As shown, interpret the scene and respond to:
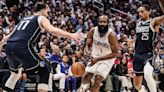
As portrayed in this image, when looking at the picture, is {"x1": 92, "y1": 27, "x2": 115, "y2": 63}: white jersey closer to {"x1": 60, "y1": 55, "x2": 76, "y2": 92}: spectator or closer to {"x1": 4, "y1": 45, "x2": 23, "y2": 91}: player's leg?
{"x1": 4, "y1": 45, "x2": 23, "y2": 91}: player's leg

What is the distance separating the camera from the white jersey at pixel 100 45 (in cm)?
912

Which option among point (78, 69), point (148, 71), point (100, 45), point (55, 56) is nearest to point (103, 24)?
point (100, 45)

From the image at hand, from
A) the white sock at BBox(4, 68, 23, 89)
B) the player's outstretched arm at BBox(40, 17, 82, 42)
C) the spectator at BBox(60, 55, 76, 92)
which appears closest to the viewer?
the player's outstretched arm at BBox(40, 17, 82, 42)

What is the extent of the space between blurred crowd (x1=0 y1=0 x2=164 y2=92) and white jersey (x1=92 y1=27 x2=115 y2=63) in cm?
117

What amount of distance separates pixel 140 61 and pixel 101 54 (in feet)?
2.59

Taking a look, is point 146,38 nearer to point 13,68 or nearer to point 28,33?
point 28,33

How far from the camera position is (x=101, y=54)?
919 cm

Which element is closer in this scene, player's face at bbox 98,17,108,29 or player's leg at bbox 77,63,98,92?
player's leg at bbox 77,63,98,92

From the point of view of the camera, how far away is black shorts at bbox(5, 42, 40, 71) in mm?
7422

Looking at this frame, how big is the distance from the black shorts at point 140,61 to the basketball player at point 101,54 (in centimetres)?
44

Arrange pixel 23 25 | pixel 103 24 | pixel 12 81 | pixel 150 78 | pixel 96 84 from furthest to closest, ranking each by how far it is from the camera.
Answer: pixel 103 24, pixel 96 84, pixel 150 78, pixel 12 81, pixel 23 25

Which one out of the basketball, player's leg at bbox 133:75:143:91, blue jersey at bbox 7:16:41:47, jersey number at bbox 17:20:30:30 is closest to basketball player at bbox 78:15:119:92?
player's leg at bbox 133:75:143:91

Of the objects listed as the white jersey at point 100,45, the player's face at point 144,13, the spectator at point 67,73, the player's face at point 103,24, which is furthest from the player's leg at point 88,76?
the spectator at point 67,73

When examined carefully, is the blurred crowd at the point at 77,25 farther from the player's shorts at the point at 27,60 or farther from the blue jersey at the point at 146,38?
the blue jersey at the point at 146,38
